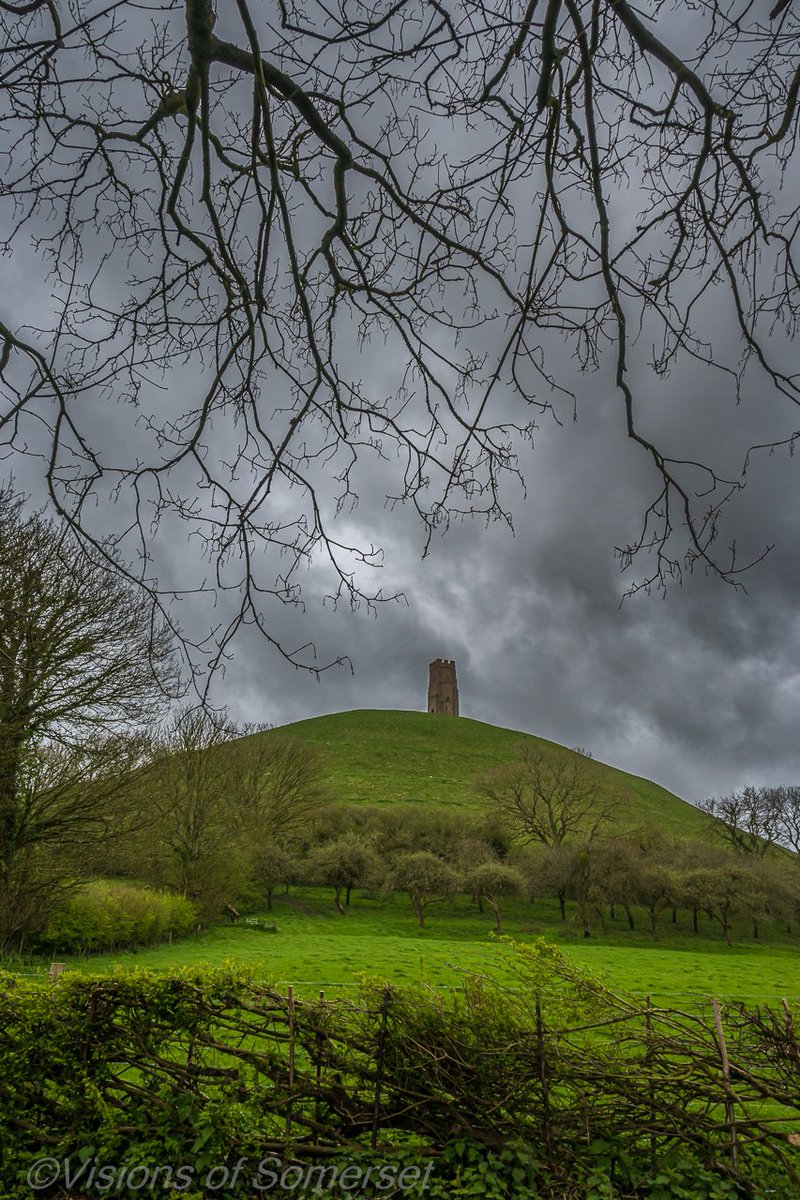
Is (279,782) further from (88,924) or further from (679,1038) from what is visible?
(679,1038)

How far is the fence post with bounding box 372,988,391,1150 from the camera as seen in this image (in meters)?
4.47

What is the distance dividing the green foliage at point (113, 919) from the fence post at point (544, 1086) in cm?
1758

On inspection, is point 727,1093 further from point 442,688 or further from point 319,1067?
point 442,688

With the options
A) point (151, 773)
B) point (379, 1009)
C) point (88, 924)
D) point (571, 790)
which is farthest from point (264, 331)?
point (571, 790)

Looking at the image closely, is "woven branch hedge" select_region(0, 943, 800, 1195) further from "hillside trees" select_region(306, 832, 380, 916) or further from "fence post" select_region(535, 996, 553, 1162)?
"hillside trees" select_region(306, 832, 380, 916)

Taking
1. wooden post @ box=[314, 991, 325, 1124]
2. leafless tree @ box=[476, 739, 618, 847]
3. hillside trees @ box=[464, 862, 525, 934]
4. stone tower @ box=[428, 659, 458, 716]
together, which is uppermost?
stone tower @ box=[428, 659, 458, 716]

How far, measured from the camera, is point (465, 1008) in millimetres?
4852

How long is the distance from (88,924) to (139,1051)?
1668 cm

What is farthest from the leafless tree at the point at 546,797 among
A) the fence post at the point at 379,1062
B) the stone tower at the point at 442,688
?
the stone tower at the point at 442,688

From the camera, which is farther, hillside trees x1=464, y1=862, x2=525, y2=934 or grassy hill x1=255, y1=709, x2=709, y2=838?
grassy hill x1=255, y1=709, x2=709, y2=838

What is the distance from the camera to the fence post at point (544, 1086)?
4.20 metres

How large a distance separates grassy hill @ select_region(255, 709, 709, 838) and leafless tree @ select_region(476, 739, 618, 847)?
5.99ft

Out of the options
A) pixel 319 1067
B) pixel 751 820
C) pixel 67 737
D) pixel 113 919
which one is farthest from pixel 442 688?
pixel 319 1067

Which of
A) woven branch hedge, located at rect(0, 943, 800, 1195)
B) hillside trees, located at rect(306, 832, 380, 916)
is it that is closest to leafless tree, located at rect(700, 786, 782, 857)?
hillside trees, located at rect(306, 832, 380, 916)
